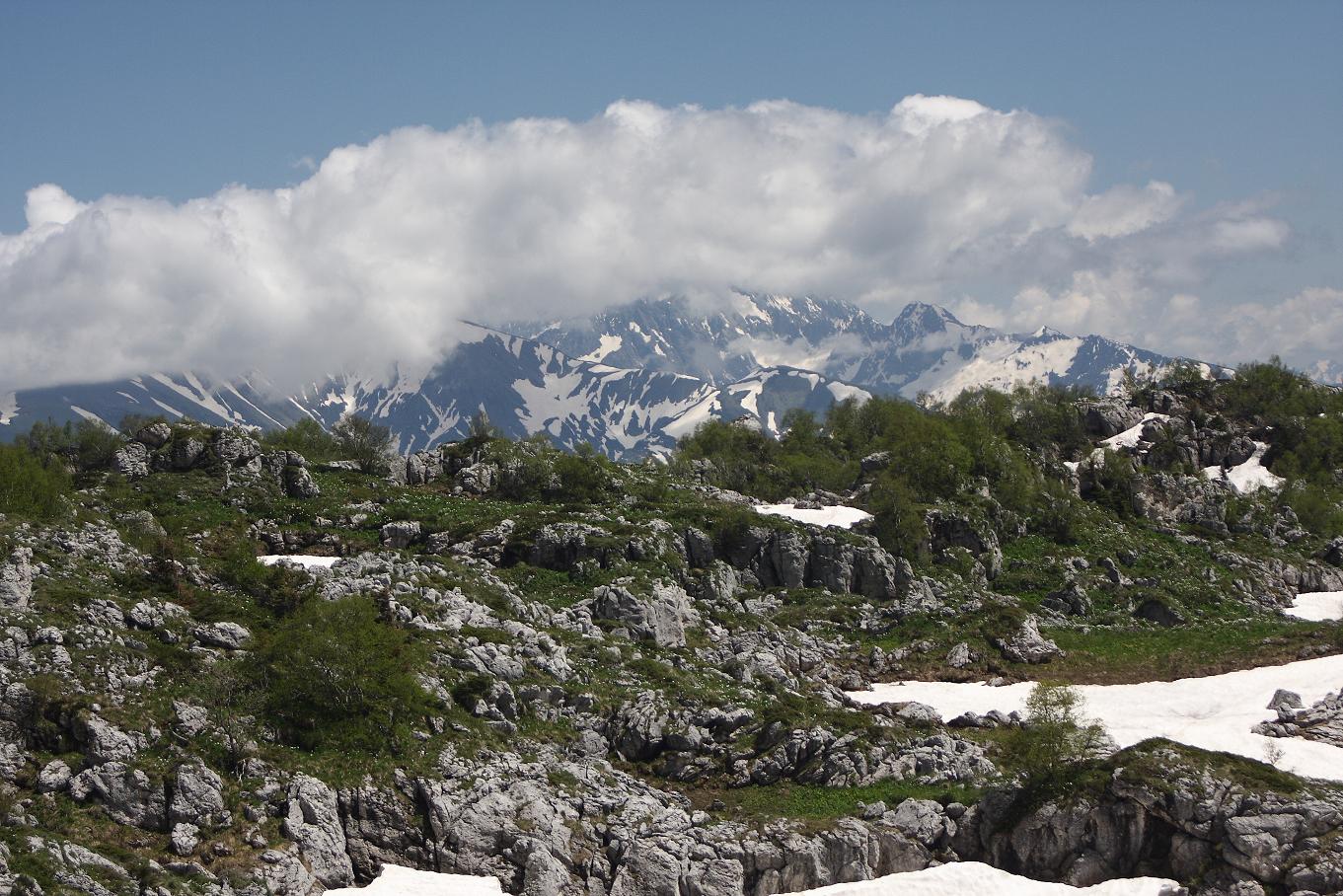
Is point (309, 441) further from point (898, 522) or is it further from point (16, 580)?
point (16, 580)

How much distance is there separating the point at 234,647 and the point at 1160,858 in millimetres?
38733

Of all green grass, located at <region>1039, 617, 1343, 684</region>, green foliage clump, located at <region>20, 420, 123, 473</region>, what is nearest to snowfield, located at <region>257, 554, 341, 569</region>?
green foliage clump, located at <region>20, 420, 123, 473</region>

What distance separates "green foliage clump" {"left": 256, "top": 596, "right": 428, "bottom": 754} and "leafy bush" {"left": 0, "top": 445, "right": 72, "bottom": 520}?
21843 mm

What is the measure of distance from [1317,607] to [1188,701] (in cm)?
3530

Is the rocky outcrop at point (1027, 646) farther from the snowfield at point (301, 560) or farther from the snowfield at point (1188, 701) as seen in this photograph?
the snowfield at point (301, 560)

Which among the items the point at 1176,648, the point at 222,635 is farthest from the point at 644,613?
the point at 1176,648

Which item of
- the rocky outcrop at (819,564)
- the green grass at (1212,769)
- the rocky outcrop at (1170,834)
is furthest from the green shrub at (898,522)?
the rocky outcrop at (1170,834)

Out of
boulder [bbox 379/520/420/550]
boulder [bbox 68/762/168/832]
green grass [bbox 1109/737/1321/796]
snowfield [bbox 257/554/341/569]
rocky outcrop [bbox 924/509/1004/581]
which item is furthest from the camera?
rocky outcrop [bbox 924/509/1004/581]

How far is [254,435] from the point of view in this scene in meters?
90.7

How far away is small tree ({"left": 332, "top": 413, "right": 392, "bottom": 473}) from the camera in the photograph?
320ft

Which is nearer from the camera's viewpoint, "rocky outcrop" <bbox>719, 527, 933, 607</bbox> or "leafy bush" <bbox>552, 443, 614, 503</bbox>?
"rocky outcrop" <bbox>719, 527, 933, 607</bbox>

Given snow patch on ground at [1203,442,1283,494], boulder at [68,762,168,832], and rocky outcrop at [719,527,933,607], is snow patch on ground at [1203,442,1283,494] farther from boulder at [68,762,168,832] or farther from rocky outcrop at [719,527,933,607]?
boulder at [68,762,168,832]

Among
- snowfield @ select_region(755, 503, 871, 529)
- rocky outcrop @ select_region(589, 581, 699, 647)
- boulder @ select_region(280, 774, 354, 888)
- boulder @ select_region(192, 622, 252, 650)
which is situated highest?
snowfield @ select_region(755, 503, 871, 529)

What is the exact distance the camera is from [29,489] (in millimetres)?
66188
